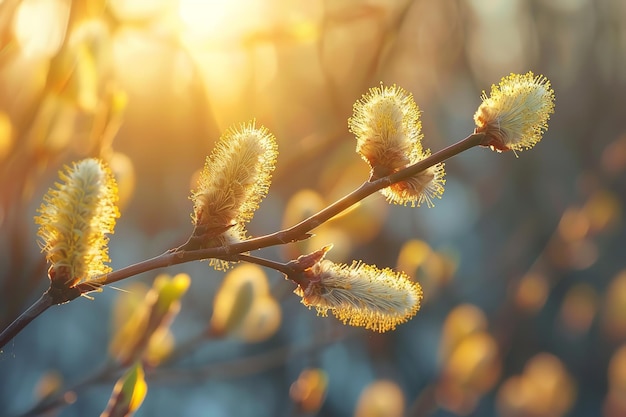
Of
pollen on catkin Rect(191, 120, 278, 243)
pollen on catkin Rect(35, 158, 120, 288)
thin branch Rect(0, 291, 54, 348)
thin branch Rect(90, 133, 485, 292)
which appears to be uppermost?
pollen on catkin Rect(191, 120, 278, 243)

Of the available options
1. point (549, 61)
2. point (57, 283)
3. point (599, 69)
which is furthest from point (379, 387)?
point (599, 69)

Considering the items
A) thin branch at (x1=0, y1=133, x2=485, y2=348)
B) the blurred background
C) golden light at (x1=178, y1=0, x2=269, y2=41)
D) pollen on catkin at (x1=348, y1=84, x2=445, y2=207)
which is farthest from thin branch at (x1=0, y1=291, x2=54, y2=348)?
golden light at (x1=178, y1=0, x2=269, y2=41)

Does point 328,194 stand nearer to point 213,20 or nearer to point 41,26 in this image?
point 213,20

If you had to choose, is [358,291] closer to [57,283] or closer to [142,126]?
[57,283]

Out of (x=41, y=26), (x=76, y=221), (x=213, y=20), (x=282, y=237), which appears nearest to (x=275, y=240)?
(x=282, y=237)

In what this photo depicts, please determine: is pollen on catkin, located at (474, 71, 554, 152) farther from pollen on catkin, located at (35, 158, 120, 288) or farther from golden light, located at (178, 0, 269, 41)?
golden light, located at (178, 0, 269, 41)

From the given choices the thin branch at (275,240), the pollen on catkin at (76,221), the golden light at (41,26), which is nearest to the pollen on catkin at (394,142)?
the thin branch at (275,240)
